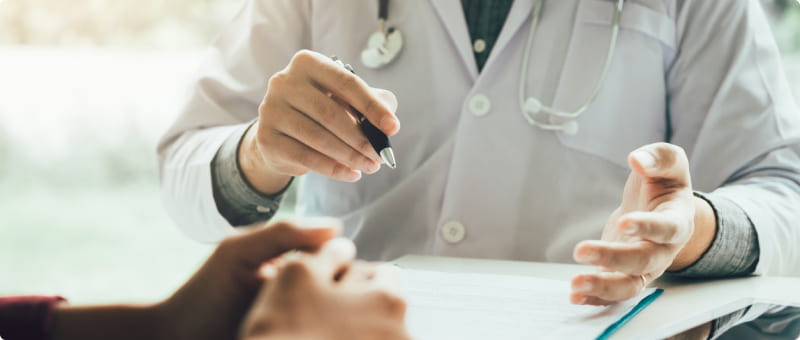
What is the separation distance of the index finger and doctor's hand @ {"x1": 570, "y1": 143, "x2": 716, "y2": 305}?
5.5 inches

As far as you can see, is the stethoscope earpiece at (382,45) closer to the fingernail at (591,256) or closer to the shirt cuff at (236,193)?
the shirt cuff at (236,193)

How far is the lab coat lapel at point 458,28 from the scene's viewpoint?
2.11 feet

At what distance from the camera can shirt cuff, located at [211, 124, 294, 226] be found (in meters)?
0.57

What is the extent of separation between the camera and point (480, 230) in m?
0.64

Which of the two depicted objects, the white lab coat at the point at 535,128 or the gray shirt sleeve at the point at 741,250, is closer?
the gray shirt sleeve at the point at 741,250

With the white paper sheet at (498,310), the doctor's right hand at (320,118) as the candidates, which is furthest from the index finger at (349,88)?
the white paper sheet at (498,310)

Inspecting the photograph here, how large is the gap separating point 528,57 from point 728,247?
10.0 inches

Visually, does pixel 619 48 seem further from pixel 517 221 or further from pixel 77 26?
pixel 77 26

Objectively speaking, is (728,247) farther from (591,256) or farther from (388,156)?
(388,156)

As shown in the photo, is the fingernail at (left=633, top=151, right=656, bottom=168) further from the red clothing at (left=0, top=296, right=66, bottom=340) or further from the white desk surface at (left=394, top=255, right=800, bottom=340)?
the red clothing at (left=0, top=296, right=66, bottom=340)

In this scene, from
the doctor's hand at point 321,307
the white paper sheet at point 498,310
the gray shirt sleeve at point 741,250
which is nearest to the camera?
the doctor's hand at point 321,307

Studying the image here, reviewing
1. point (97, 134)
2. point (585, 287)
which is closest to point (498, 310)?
point (585, 287)

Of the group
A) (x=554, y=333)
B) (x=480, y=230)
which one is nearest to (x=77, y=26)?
(x=480, y=230)

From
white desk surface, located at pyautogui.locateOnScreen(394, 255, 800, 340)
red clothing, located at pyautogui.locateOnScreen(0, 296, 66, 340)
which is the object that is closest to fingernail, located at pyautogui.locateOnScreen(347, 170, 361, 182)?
white desk surface, located at pyautogui.locateOnScreen(394, 255, 800, 340)
